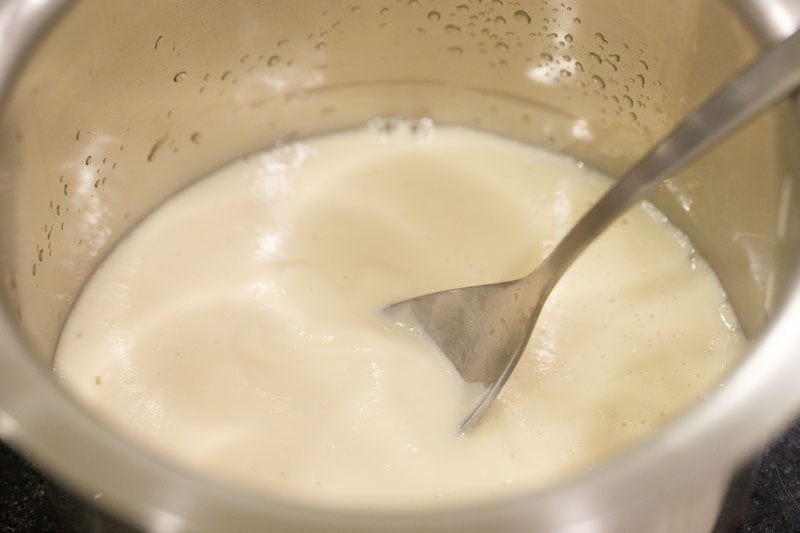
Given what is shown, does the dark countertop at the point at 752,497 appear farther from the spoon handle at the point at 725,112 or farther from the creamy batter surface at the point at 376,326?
the spoon handle at the point at 725,112

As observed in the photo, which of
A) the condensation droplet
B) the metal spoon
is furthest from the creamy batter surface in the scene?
the condensation droplet

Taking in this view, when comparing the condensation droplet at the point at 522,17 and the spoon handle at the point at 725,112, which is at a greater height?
the spoon handle at the point at 725,112

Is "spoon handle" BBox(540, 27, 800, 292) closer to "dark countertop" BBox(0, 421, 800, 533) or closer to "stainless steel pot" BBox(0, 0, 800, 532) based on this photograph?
"stainless steel pot" BBox(0, 0, 800, 532)

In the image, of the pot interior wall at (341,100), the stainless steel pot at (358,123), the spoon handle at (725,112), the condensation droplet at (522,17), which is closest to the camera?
the stainless steel pot at (358,123)

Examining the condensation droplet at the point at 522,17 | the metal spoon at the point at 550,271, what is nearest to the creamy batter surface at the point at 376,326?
the metal spoon at the point at 550,271

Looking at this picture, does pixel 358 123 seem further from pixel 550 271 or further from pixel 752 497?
pixel 752 497

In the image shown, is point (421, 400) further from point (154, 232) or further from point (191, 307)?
point (154, 232)
